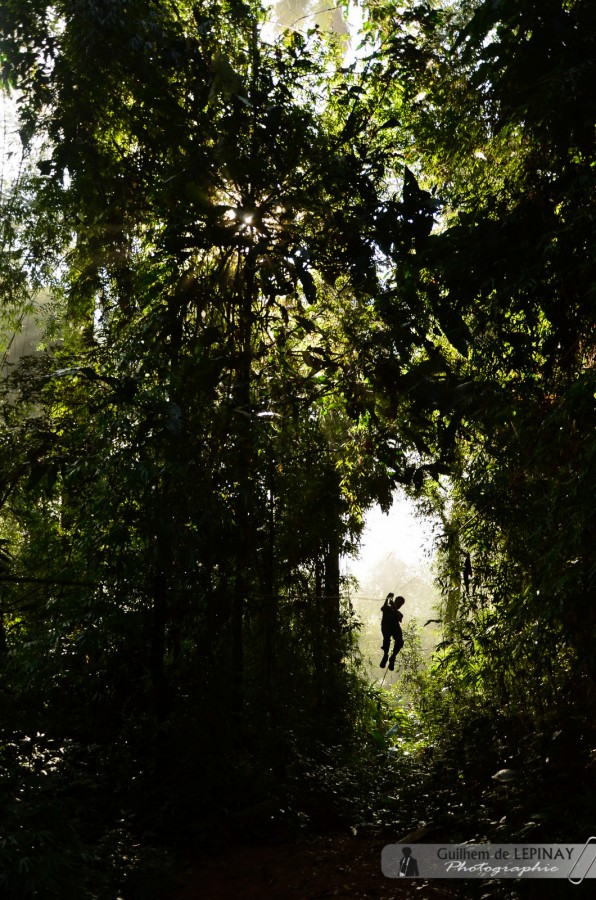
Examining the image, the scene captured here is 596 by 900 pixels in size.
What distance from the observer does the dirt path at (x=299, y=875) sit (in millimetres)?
4113

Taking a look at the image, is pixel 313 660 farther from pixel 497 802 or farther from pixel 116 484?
pixel 116 484

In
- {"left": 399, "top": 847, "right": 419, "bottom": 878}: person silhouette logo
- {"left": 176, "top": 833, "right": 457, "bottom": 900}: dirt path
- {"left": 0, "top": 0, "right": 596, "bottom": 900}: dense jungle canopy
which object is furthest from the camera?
{"left": 399, "top": 847, "right": 419, "bottom": 878}: person silhouette logo

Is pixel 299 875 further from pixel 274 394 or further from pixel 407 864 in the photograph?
pixel 274 394

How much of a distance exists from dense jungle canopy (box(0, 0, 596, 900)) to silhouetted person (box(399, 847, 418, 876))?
43 centimetres

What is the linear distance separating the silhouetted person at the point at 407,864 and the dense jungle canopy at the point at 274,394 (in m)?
0.43

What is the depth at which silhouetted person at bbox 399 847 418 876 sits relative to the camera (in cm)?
448

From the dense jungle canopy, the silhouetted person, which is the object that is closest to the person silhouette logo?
the silhouetted person

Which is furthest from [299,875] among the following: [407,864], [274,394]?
[274,394]

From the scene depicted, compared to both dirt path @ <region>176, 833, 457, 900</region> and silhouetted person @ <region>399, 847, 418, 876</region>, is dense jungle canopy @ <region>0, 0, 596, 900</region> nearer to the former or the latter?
dirt path @ <region>176, 833, 457, 900</region>

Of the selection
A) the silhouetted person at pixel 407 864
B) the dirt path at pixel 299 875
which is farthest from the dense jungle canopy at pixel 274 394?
the silhouetted person at pixel 407 864

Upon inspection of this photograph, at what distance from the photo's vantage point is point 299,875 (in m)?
4.43

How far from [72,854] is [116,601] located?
2.20 meters

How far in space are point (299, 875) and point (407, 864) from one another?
729mm

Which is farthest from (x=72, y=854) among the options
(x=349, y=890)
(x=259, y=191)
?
(x=259, y=191)
